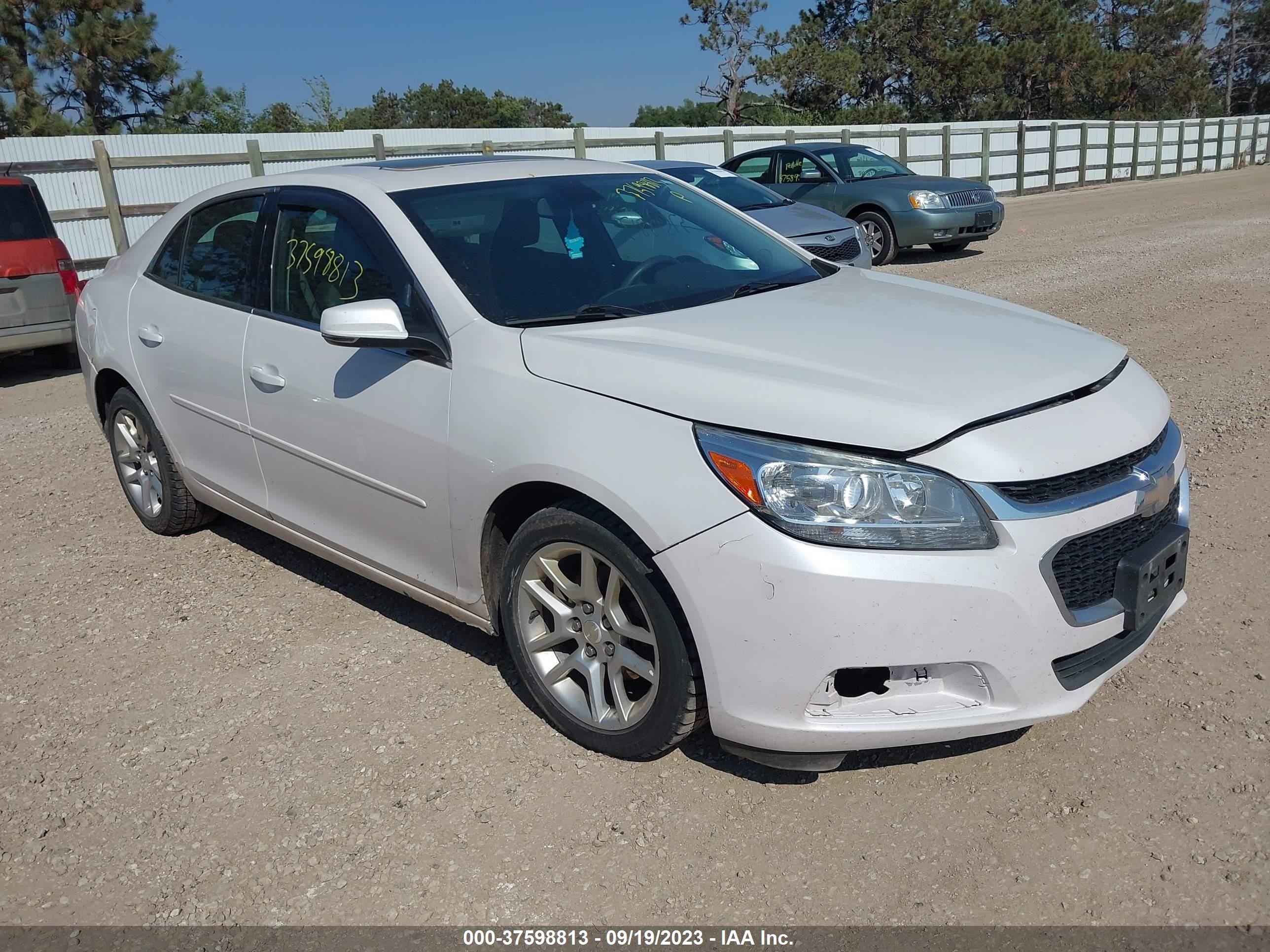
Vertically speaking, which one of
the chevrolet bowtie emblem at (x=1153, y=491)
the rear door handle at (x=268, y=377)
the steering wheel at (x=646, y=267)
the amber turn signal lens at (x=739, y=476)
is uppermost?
the steering wheel at (x=646, y=267)

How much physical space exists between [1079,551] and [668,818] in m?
1.27

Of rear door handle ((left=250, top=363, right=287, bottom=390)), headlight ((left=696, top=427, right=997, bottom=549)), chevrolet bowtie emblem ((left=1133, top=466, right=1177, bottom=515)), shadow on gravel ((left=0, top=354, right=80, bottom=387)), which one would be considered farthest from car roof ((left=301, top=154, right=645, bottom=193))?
shadow on gravel ((left=0, top=354, right=80, bottom=387))

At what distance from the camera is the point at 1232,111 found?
236 feet

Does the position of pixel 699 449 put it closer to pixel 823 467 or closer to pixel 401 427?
pixel 823 467

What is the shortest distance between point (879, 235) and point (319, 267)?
1186 cm

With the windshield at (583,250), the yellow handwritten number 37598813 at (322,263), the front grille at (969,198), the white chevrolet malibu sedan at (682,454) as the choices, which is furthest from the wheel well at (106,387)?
the front grille at (969,198)

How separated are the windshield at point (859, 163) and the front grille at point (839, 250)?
146 inches

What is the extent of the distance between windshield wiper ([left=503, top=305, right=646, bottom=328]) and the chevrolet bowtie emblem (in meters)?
1.53

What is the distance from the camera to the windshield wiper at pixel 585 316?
3285 mm

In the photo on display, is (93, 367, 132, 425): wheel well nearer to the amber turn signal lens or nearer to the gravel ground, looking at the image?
the gravel ground

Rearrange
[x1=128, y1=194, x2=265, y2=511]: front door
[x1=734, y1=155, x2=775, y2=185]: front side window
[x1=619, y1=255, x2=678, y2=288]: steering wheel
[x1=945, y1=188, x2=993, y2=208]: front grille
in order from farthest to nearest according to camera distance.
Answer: [x1=734, y1=155, x2=775, y2=185]: front side window
[x1=945, y1=188, x2=993, y2=208]: front grille
[x1=128, y1=194, x2=265, y2=511]: front door
[x1=619, y1=255, x2=678, y2=288]: steering wheel

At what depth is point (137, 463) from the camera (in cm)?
511

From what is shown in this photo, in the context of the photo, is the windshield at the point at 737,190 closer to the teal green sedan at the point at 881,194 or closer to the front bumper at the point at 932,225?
the teal green sedan at the point at 881,194

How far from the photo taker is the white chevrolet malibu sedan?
8.36 ft
